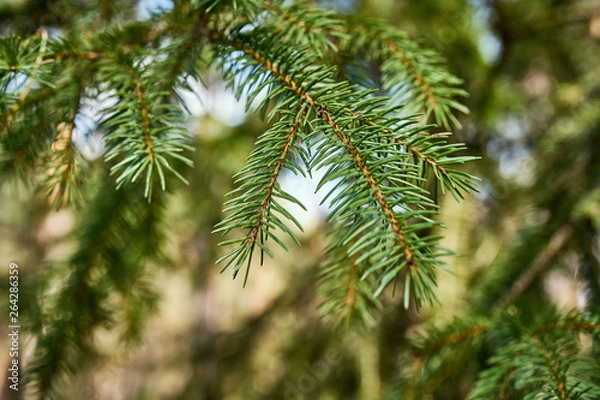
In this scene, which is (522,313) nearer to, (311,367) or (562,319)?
(562,319)

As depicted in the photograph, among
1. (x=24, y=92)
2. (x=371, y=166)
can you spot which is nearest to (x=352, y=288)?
(x=371, y=166)

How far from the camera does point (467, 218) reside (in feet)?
3.38

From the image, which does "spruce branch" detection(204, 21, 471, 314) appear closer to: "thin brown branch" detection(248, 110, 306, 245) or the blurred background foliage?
"thin brown branch" detection(248, 110, 306, 245)

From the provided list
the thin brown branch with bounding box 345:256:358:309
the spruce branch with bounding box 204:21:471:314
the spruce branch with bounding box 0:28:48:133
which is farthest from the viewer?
the thin brown branch with bounding box 345:256:358:309

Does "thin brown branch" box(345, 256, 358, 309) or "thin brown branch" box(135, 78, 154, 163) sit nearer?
"thin brown branch" box(135, 78, 154, 163)

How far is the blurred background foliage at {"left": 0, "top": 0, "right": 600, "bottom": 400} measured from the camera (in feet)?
2.67

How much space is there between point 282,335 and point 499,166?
3.46 feet

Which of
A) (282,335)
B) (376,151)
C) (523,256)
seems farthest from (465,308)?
(282,335)

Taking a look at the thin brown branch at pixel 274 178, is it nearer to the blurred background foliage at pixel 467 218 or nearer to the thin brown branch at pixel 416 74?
the thin brown branch at pixel 416 74

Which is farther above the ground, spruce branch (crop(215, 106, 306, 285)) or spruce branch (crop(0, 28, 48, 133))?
spruce branch (crop(0, 28, 48, 133))

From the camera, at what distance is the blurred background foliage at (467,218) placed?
2.67 feet

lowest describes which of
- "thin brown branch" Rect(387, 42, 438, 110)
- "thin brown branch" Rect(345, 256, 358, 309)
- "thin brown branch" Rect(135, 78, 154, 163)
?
"thin brown branch" Rect(345, 256, 358, 309)

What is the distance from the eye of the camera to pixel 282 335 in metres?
1.80

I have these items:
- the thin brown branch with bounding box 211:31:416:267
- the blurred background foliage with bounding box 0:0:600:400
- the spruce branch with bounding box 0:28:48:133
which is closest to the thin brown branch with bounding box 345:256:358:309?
the blurred background foliage with bounding box 0:0:600:400
